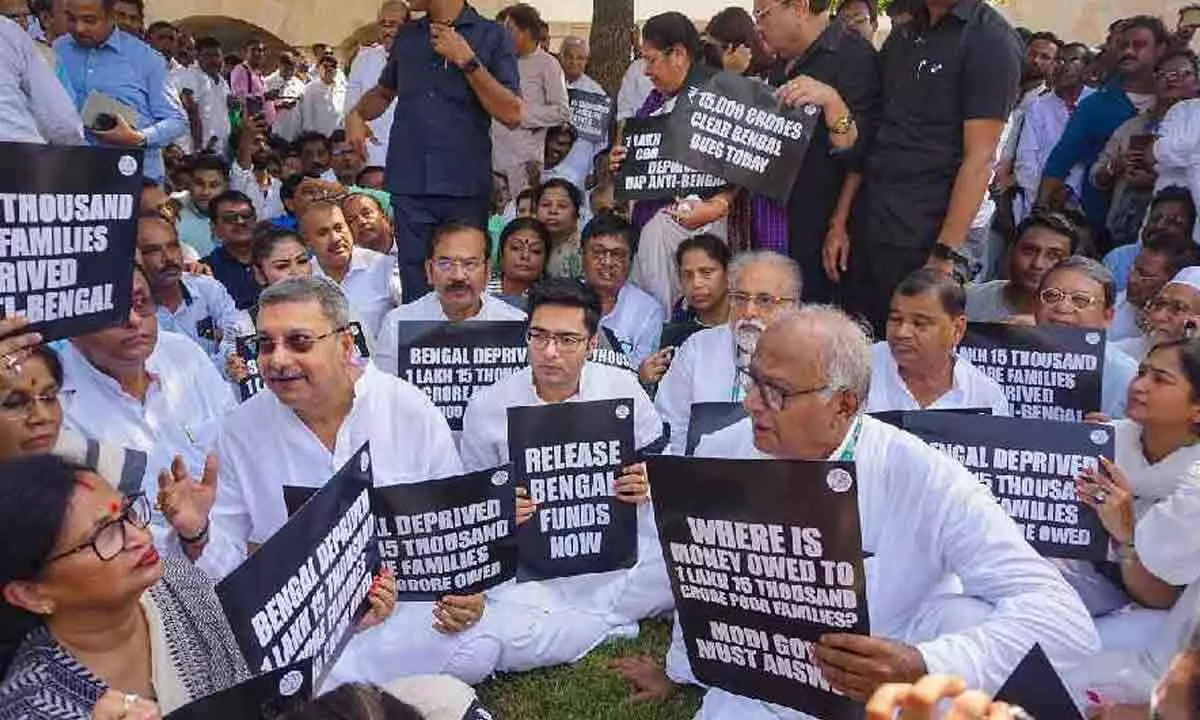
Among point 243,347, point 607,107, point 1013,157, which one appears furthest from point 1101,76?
point 243,347

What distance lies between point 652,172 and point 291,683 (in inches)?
157

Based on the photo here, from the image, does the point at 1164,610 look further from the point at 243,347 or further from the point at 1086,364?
the point at 243,347

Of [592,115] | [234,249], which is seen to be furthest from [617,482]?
[592,115]

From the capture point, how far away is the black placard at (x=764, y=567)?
8.45 feet

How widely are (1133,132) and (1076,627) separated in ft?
18.8

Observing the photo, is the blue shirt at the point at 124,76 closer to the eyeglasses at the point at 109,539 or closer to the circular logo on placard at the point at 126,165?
the circular logo on placard at the point at 126,165

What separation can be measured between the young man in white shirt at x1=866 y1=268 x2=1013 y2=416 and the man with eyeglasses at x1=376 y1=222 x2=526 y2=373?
1.83 metres

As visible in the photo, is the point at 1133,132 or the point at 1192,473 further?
the point at 1133,132

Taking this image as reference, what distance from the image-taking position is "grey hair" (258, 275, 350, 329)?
149 inches

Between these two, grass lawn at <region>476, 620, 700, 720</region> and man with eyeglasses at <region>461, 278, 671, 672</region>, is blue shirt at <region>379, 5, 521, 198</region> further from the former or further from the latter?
grass lawn at <region>476, 620, 700, 720</region>

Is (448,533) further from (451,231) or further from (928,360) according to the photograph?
(451,231)

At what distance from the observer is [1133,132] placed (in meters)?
7.59

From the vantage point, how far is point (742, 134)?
5.27m

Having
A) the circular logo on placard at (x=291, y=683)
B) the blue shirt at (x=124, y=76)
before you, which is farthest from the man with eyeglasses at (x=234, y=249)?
the circular logo on placard at (x=291, y=683)
